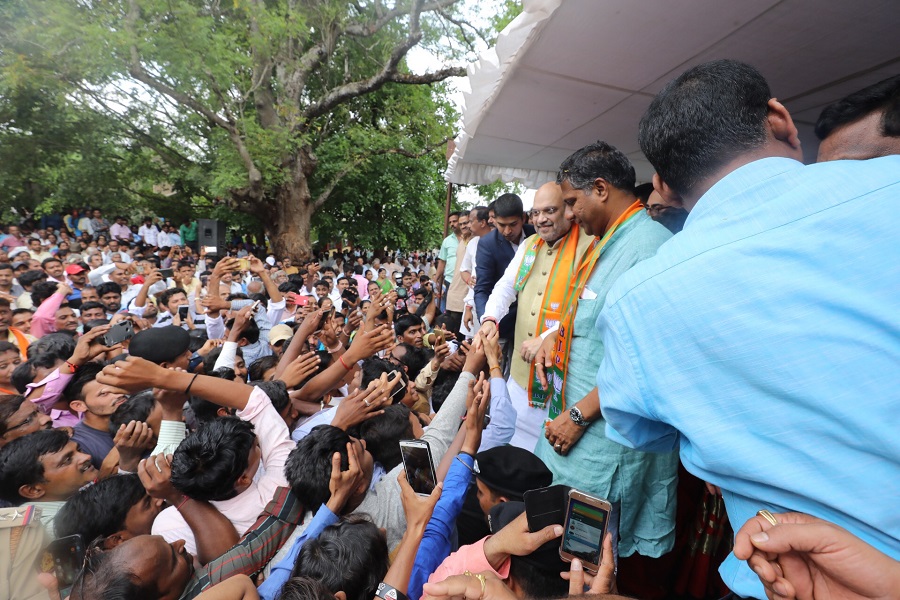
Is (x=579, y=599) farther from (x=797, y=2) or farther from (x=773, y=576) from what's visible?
(x=797, y=2)

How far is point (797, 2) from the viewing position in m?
2.01

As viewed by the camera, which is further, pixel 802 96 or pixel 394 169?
pixel 394 169

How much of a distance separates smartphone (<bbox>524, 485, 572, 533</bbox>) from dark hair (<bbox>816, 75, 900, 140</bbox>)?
4.98 ft

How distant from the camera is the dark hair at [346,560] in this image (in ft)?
5.26

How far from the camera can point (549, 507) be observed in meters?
1.40

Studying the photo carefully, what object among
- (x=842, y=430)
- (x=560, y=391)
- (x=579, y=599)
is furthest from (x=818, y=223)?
(x=560, y=391)

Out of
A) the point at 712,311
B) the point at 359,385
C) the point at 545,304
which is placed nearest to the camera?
the point at 712,311

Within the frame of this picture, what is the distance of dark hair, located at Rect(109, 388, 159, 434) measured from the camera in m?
2.75

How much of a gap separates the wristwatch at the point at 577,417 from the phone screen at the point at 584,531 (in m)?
0.46

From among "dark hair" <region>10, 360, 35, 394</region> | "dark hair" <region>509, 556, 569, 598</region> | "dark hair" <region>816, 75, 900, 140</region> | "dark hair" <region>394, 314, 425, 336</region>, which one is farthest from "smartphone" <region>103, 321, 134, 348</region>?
"dark hair" <region>816, 75, 900, 140</region>

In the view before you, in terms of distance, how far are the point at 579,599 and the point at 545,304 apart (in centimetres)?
174

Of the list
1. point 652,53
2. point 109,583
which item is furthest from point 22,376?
point 652,53

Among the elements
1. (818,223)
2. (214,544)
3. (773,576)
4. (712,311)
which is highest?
(818,223)

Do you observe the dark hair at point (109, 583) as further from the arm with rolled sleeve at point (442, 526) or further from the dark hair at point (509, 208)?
the dark hair at point (509, 208)
